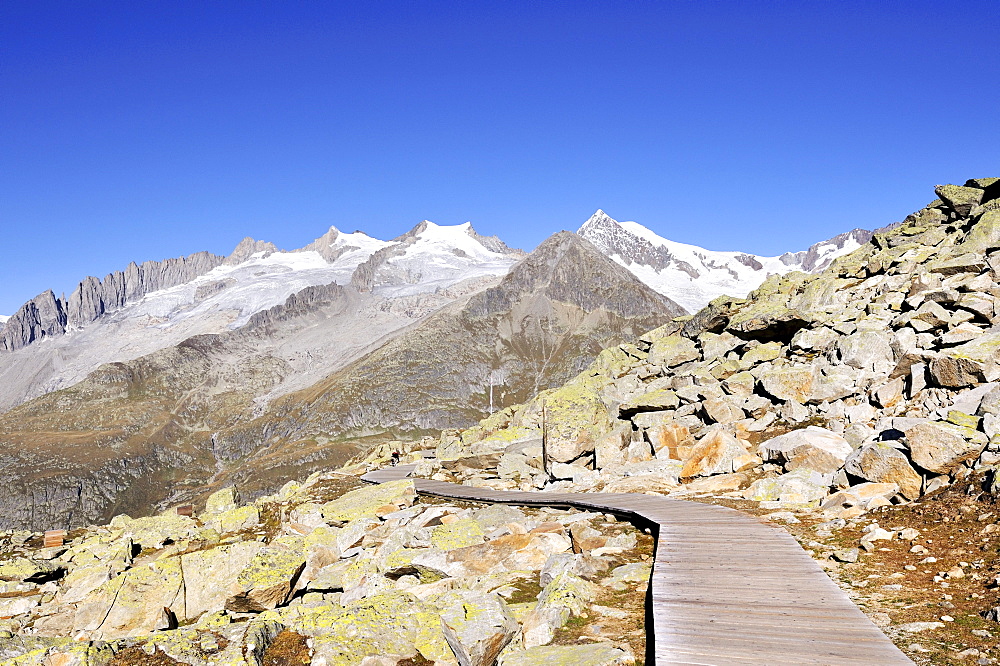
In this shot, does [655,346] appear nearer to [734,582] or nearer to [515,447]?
[515,447]

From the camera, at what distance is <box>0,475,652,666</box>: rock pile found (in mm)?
12156

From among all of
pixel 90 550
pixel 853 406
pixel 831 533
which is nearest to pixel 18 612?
pixel 90 550

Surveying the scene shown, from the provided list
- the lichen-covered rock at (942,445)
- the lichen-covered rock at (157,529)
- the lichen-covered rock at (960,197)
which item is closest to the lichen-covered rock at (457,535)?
the lichen-covered rock at (942,445)

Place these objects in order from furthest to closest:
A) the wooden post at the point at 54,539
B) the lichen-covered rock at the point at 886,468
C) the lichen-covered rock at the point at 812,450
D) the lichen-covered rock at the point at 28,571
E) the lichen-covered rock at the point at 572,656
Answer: the wooden post at the point at 54,539 → the lichen-covered rock at the point at 28,571 → the lichen-covered rock at the point at 812,450 → the lichen-covered rock at the point at 886,468 → the lichen-covered rock at the point at 572,656

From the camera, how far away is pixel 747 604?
12.3 m

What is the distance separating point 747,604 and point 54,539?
163 ft

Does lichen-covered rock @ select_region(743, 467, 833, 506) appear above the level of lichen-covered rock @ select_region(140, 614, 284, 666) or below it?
below

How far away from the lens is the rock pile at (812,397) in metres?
20.7

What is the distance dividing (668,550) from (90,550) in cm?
3590

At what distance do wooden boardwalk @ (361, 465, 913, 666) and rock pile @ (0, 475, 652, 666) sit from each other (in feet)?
3.14

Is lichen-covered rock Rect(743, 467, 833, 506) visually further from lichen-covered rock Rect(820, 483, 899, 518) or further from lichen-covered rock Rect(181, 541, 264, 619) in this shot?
lichen-covered rock Rect(181, 541, 264, 619)

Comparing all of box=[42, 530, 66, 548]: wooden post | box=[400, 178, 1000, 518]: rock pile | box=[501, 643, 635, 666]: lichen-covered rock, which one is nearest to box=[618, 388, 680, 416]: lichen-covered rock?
box=[400, 178, 1000, 518]: rock pile

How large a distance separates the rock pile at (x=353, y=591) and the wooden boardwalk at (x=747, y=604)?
956 mm

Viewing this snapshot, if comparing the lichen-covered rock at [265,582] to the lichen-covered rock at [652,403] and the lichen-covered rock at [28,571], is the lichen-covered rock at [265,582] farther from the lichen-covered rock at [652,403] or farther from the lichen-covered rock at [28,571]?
the lichen-covered rock at [652,403]
